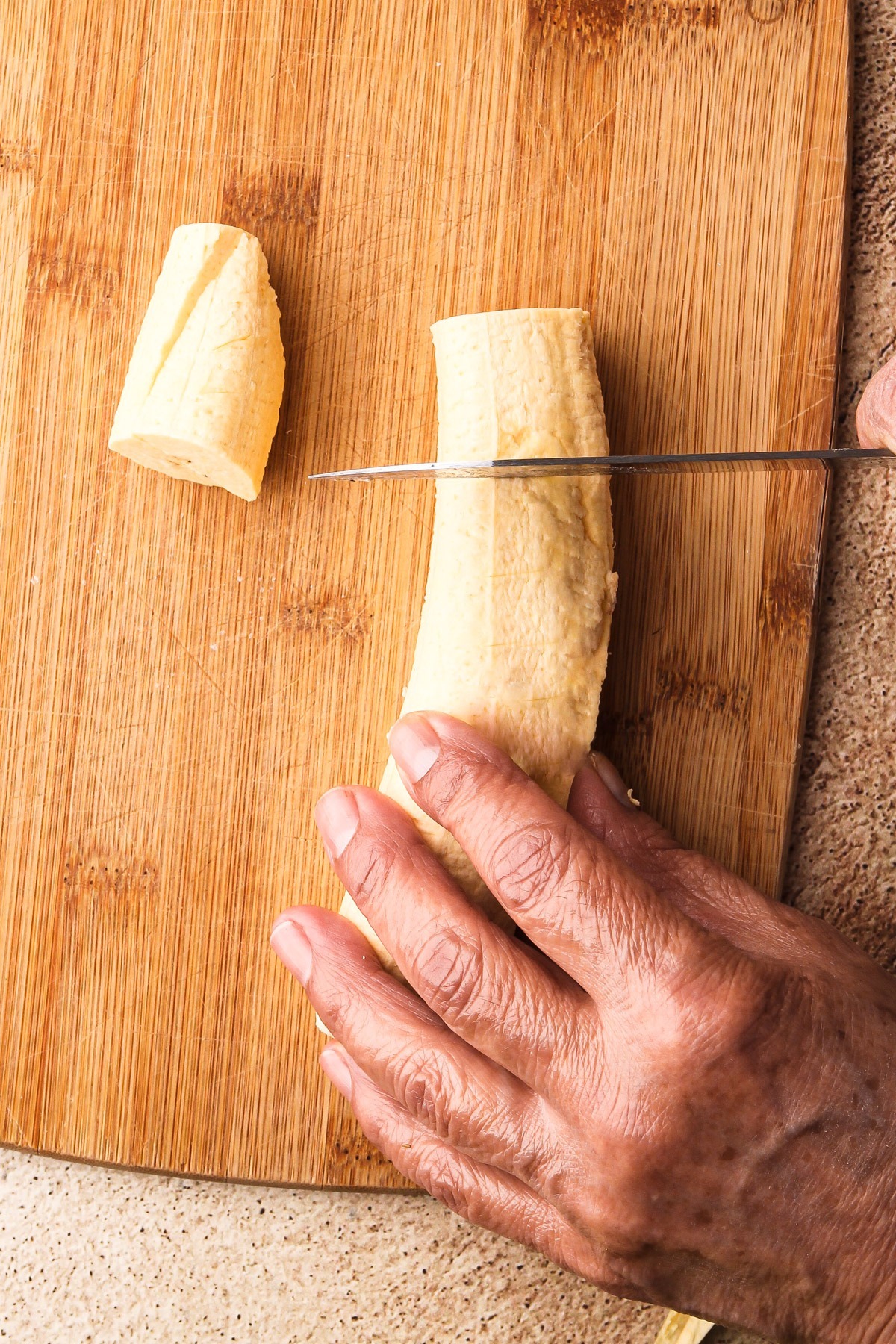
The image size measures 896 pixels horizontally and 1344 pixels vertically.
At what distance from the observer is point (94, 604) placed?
1.45m

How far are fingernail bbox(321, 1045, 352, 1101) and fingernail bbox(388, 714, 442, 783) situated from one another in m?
0.39

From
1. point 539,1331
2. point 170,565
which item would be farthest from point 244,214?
point 539,1331

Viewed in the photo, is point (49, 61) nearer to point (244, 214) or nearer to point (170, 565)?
point (244, 214)

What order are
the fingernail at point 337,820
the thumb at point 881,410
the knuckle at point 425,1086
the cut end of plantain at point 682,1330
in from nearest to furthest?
the thumb at point 881,410
the knuckle at point 425,1086
the fingernail at point 337,820
the cut end of plantain at point 682,1330

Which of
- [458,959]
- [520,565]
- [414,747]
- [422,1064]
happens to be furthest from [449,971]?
[520,565]

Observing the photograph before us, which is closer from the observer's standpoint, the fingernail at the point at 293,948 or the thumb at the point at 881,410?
the thumb at the point at 881,410

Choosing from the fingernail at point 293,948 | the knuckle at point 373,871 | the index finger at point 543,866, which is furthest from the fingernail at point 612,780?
the fingernail at point 293,948

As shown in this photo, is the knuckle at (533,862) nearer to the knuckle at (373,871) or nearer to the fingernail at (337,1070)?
the knuckle at (373,871)

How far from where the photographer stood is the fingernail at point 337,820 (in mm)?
1302

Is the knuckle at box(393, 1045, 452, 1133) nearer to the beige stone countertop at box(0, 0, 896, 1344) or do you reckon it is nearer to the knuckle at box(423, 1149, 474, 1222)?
the knuckle at box(423, 1149, 474, 1222)

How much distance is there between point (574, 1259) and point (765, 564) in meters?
0.85

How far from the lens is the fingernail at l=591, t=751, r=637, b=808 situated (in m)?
1.34

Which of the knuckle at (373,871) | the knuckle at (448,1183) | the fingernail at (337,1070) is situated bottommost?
the knuckle at (448,1183)

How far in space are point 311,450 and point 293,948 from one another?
2.09 ft
